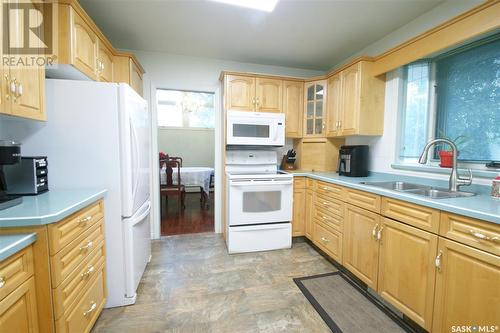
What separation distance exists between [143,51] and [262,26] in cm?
161

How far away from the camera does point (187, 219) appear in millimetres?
3715

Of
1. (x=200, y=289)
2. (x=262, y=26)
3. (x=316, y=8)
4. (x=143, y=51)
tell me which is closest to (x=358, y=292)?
(x=200, y=289)

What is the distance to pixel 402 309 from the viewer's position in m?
1.49

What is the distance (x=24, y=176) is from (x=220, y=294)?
1594mm

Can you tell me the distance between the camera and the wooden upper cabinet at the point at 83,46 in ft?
4.85

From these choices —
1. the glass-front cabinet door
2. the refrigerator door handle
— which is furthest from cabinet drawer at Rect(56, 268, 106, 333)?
the glass-front cabinet door

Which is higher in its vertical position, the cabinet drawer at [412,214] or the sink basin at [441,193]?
the sink basin at [441,193]

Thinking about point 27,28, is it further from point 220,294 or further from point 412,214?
point 412,214

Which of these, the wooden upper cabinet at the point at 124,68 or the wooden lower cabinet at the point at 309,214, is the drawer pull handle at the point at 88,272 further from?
the wooden lower cabinet at the point at 309,214

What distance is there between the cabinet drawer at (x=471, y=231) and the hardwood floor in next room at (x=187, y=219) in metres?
2.71

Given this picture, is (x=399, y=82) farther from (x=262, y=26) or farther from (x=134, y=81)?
(x=134, y=81)

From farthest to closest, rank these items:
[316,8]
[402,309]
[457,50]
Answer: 1. [316,8]
2. [457,50]
3. [402,309]

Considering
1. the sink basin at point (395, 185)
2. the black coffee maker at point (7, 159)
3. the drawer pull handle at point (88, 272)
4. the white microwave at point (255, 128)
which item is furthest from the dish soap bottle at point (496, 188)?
the black coffee maker at point (7, 159)

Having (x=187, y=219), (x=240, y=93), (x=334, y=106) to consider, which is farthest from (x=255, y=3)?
(x=187, y=219)
